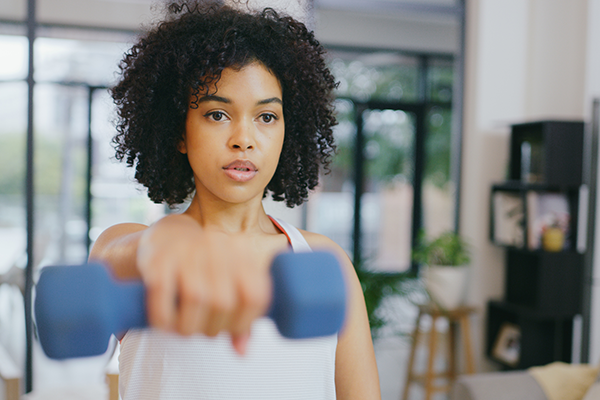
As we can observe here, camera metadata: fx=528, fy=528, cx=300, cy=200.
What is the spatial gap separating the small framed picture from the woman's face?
2.79m

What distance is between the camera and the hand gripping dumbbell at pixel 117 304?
0.24 metres

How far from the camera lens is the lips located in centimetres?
68

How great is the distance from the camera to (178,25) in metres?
0.80

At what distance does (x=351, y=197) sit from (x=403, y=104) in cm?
109

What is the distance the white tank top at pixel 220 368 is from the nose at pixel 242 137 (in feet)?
0.78

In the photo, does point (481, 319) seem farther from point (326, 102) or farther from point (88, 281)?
point (88, 281)

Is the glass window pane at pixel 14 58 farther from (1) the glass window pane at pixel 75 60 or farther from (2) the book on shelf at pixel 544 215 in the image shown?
(2) the book on shelf at pixel 544 215

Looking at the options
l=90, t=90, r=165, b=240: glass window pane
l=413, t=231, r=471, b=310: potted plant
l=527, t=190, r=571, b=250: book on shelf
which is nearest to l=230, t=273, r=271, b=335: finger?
l=413, t=231, r=471, b=310: potted plant

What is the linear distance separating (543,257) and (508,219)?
333mm

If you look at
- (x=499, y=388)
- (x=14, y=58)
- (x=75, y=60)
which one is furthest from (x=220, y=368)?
(x=75, y=60)

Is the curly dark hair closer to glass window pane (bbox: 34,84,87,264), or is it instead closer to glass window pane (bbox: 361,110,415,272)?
glass window pane (bbox: 34,84,87,264)

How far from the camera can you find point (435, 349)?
305cm

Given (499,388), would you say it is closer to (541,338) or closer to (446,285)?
(446,285)

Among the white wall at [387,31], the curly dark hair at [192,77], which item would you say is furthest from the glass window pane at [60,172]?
the curly dark hair at [192,77]
